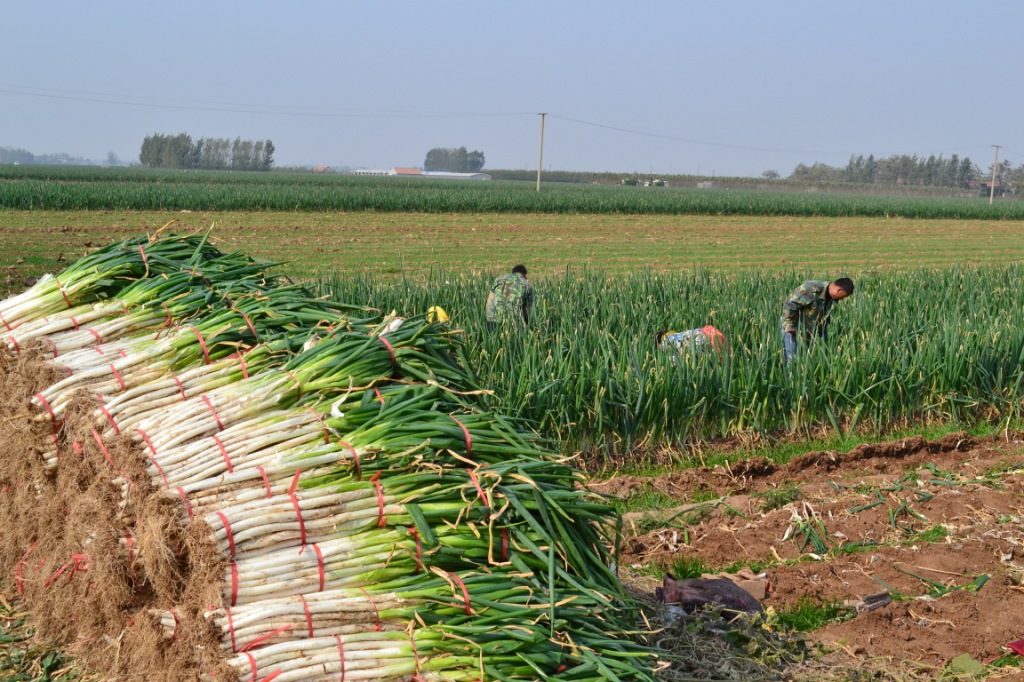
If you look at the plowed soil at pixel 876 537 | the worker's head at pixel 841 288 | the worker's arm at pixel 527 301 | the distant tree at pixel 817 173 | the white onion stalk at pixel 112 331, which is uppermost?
the distant tree at pixel 817 173

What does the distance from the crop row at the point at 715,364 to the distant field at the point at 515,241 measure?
504 cm

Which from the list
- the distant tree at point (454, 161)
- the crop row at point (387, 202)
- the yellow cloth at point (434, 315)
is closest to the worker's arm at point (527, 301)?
the yellow cloth at point (434, 315)

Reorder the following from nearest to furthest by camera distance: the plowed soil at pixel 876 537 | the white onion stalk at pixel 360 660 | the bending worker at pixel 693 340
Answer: the white onion stalk at pixel 360 660, the plowed soil at pixel 876 537, the bending worker at pixel 693 340

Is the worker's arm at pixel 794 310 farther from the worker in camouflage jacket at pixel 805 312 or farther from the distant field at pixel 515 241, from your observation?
the distant field at pixel 515 241

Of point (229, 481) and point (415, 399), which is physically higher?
point (415, 399)

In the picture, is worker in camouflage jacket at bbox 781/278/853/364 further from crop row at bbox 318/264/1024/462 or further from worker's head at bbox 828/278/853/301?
crop row at bbox 318/264/1024/462

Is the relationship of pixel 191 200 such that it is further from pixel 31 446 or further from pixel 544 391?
pixel 31 446

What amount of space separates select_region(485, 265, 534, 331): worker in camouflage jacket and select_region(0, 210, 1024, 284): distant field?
19.0 feet

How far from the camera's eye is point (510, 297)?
8609 millimetres

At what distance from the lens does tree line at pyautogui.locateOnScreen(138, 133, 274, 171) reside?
378ft

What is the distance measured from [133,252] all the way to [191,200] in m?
30.5

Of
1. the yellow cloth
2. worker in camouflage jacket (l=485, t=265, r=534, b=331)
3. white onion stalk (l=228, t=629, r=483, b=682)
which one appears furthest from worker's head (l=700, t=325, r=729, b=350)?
white onion stalk (l=228, t=629, r=483, b=682)

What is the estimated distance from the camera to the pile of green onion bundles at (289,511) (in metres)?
2.75

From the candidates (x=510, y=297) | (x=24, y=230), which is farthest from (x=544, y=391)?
(x=24, y=230)
